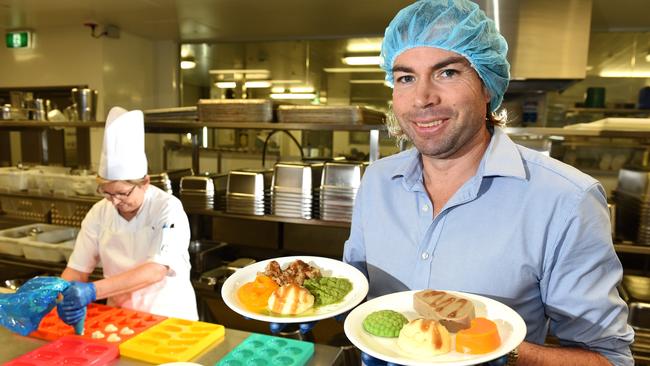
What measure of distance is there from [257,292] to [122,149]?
1.26 metres

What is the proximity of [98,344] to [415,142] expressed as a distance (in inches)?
43.1

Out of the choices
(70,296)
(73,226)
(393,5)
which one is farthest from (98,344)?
(393,5)

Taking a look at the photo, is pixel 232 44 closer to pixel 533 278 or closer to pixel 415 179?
pixel 415 179

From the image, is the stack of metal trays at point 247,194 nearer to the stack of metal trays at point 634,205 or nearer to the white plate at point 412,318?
the white plate at point 412,318

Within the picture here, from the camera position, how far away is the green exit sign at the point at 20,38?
17.0 feet

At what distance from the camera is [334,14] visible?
4.12 metres

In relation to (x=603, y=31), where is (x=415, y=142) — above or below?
below

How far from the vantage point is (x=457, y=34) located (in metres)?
1.12

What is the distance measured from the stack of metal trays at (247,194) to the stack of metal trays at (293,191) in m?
0.09

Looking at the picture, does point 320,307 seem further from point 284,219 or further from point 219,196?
point 219,196

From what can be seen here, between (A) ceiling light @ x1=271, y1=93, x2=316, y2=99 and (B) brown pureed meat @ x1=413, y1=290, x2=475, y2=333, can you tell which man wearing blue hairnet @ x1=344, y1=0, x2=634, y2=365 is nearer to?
(B) brown pureed meat @ x1=413, y1=290, x2=475, y2=333

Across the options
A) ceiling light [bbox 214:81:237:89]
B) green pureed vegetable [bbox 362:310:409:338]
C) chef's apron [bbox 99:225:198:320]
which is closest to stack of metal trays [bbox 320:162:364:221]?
chef's apron [bbox 99:225:198:320]

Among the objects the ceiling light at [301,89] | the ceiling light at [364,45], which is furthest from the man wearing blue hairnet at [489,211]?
the ceiling light at [301,89]

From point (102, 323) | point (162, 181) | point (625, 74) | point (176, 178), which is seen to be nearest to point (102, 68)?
point (176, 178)
